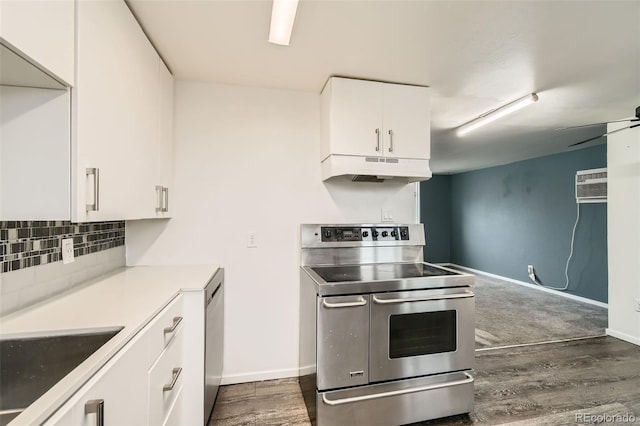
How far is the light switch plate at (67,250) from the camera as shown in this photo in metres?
1.44

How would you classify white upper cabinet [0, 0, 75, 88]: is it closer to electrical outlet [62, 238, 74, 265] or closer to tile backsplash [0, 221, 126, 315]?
tile backsplash [0, 221, 126, 315]

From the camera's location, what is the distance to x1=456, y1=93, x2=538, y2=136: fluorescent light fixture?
8.00 feet

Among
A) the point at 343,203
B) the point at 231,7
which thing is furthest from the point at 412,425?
the point at 231,7

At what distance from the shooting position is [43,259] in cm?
131

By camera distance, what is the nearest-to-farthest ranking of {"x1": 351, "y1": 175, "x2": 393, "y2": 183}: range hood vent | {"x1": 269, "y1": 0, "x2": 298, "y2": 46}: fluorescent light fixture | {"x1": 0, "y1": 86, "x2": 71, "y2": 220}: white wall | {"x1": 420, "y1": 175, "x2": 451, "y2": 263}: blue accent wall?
{"x1": 0, "y1": 86, "x2": 71, "y2": 220}: white wall < {"x1": 269, "y1": 0, "x2": 298, "y2": 46}: fluorescent light fixture < {"x1": 351, "y1": 175, "x2": 393, "y2": 183}: range hood vent < {"x1": 420, "y1": 175, "x2": 451, "y2": 263}: blue accent wall

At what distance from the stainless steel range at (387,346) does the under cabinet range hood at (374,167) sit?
703mm

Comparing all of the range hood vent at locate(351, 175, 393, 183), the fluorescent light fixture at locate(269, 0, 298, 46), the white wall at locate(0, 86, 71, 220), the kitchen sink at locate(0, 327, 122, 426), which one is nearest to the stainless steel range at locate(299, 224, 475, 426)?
the range hood vent at locate(351, 175, 393, 183)

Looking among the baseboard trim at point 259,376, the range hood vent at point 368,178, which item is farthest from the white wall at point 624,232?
the baseboard trim at point 259,376

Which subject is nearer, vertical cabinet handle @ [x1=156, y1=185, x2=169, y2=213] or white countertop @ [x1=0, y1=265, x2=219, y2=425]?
white countertop @ [x1=0, y1=265, x2=219, y2=425]

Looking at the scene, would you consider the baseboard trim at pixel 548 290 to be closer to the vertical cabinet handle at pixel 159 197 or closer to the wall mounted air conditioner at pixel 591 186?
the wall mounted air conditioner at pixel 591 186

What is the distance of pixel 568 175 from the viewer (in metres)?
4.62

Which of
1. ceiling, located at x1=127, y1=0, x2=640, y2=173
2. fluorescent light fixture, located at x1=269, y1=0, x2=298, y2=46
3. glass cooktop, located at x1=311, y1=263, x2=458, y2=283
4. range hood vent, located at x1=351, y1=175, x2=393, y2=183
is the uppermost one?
ceiling, located at x1=127, y1=0, x2=640, y2=173

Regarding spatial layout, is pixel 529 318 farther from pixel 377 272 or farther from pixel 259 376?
pixel 259 376

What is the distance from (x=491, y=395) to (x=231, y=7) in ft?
9.70
